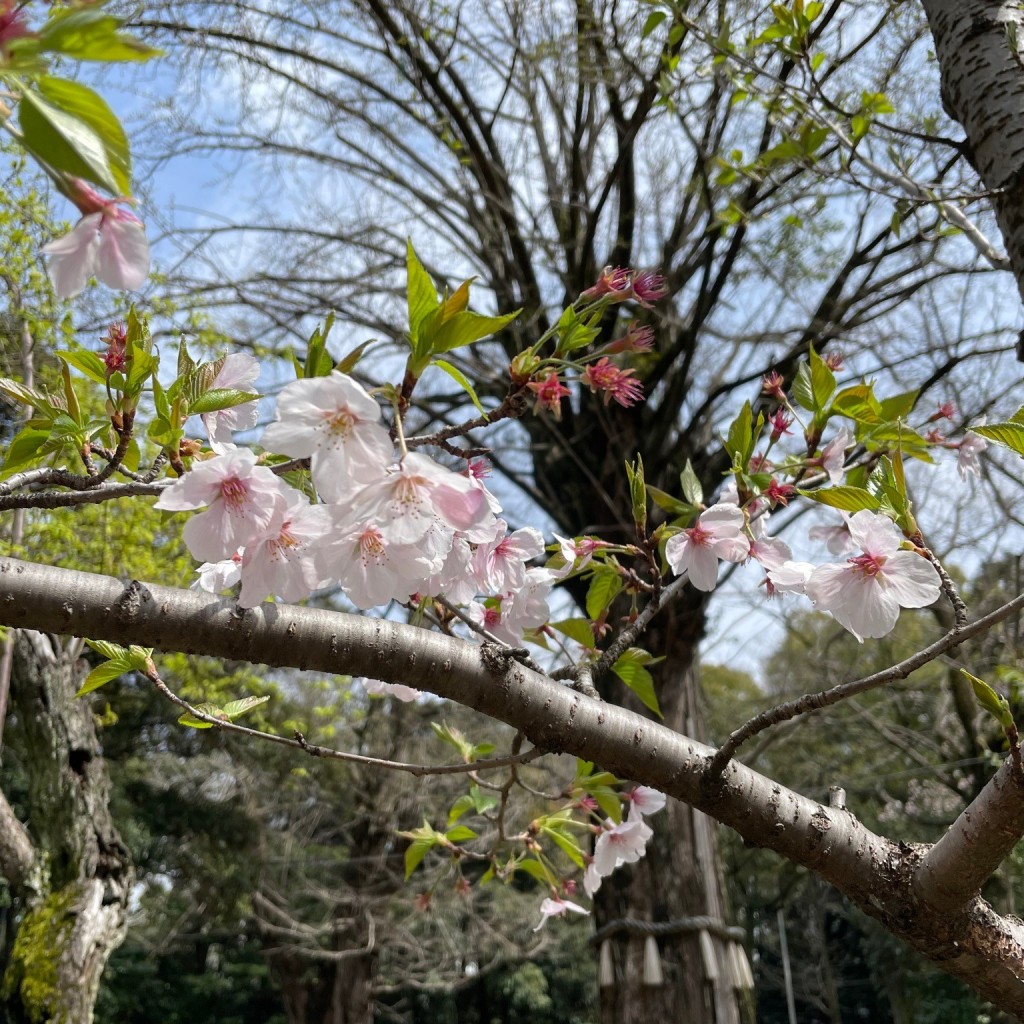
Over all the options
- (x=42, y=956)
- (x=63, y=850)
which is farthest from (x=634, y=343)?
(x=63, y=850)

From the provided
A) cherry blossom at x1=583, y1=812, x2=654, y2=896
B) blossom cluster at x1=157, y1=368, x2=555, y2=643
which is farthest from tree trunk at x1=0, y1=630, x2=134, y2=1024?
blossom cluster at x1=157, y1=368, x2=555, y2=643

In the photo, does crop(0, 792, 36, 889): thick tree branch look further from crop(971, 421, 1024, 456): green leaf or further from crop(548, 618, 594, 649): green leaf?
crop(971, 421, 1024, 456): green leaf

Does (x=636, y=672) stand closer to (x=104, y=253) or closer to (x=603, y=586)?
(x=603, y=586)

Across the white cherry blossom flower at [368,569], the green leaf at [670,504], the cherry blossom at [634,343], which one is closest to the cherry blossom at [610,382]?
the cherry blossom at [634,343]

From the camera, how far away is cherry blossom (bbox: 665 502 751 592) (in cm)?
101

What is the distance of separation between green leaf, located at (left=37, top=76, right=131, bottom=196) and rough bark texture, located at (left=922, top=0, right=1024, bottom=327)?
1275 millimetres

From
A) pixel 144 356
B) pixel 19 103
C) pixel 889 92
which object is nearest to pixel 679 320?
pixel 889 92

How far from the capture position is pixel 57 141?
40 cm

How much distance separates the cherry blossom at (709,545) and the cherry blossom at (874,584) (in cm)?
12

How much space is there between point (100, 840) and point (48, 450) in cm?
370

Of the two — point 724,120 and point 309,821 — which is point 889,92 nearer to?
point 724,120

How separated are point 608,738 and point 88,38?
27.9 inches

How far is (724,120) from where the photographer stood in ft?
10.3

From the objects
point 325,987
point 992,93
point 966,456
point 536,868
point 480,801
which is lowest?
point 536,868
